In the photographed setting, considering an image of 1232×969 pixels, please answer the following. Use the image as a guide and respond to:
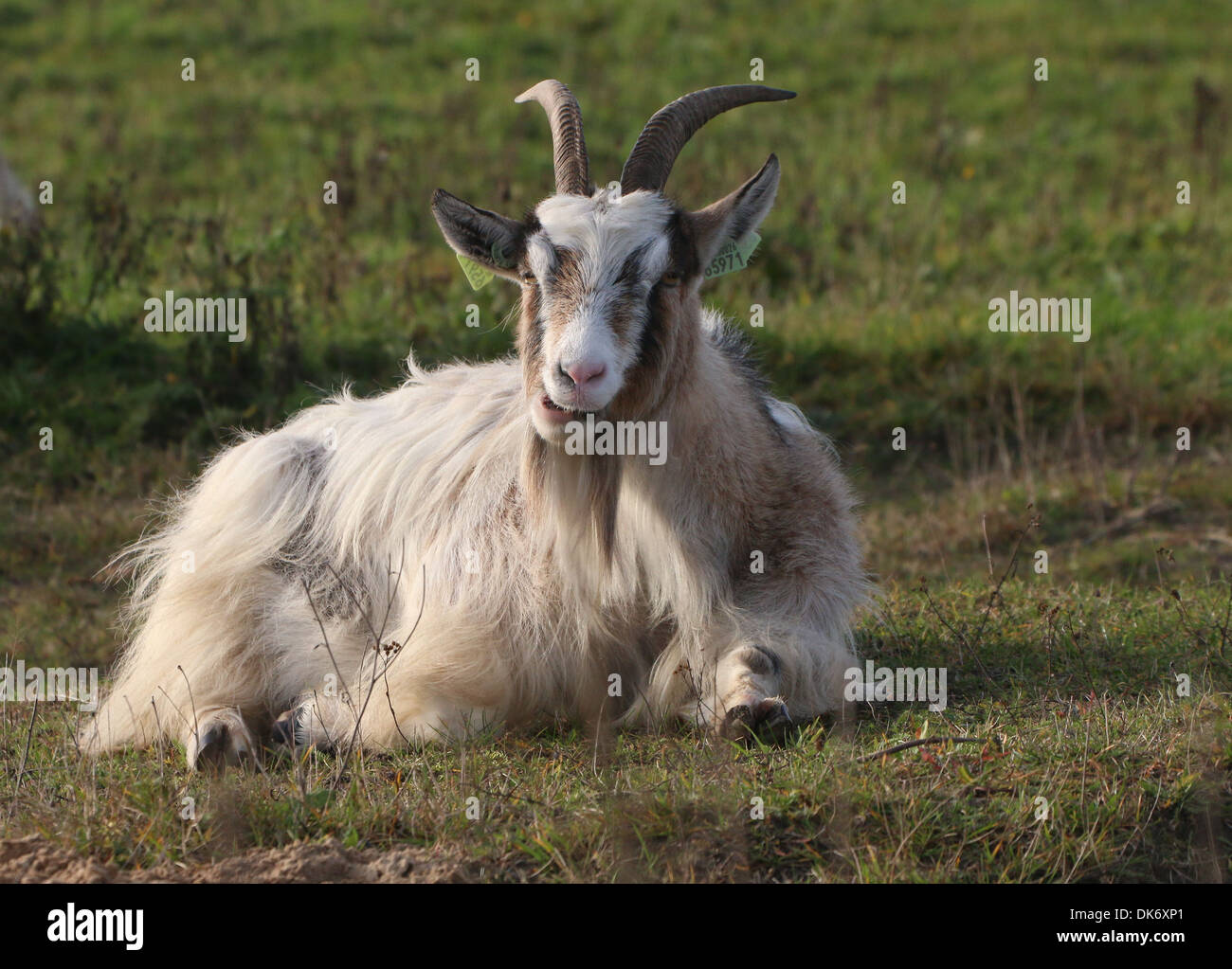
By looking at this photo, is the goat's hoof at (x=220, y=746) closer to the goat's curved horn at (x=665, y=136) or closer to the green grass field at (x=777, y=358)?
the green grass field at (x=777, y=358)

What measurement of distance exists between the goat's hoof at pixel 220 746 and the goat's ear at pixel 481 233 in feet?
6.25

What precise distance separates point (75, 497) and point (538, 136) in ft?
23.8

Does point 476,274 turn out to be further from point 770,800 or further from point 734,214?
point 770,800

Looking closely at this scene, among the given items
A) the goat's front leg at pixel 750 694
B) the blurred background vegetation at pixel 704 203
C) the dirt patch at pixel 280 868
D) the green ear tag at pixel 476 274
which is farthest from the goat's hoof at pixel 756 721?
the green ear tag at pixel 476 274

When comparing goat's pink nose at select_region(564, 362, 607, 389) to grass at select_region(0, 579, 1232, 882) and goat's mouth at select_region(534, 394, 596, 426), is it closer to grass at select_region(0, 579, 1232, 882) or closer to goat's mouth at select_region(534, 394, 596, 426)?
goat's mouth at select_region(534, 394, 596, 426)

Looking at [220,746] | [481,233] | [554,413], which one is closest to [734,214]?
[481,233]

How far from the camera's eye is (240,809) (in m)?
4.46

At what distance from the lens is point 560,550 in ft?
18.4

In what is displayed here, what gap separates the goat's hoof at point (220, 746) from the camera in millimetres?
5512

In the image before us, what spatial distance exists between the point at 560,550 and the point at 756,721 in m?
0.96

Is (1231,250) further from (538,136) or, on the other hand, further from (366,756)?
(366,756)

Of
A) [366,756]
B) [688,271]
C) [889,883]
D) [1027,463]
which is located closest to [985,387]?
[1027,463]

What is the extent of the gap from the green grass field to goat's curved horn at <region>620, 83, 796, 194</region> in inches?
77.9

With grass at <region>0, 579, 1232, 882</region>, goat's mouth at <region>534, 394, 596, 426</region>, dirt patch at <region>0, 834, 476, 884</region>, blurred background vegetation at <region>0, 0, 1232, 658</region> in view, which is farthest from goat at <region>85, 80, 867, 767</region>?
dirt patch at <region>0, 834, 476, 884</region>
